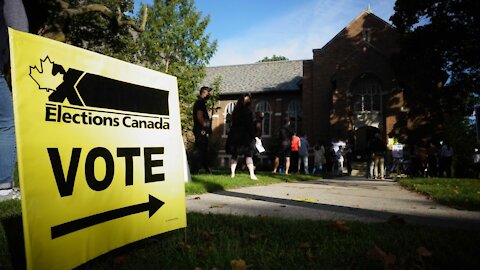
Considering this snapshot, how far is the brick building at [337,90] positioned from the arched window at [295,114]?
95 mm

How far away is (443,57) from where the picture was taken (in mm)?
20656

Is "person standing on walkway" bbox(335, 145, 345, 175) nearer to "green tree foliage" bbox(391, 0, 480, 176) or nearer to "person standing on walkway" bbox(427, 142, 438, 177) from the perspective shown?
"person standing on walkway" bbox(427, 142, 438, 177)

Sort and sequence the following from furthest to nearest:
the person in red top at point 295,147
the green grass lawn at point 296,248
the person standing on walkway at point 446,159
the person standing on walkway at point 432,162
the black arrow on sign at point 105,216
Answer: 1. the person standing on walkway at point 432,162
2. the person standing on walkway at point 446,159
3. the person in red top at point 295,147
4. the green grass lawn at point 296,248
5. the black arrow on sign at point 105,216

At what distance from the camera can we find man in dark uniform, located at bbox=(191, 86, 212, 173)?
7.72 metres

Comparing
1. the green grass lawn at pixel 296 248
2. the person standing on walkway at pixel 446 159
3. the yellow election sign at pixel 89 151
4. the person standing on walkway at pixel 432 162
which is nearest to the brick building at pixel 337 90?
the person standing on walkway at pixel 432 162

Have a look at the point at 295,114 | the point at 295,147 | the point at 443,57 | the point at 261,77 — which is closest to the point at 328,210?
the point at 295,147

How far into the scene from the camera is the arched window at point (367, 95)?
27.3 metres

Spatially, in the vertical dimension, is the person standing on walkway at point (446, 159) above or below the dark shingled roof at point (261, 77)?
below

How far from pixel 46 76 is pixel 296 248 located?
1.67 m

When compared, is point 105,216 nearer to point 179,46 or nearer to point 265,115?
point 179,46

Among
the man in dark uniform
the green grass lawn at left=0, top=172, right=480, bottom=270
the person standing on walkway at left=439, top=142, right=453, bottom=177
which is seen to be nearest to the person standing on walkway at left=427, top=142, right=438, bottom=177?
the person standing on walkway at left=439, top=142, right=453, bottom=177

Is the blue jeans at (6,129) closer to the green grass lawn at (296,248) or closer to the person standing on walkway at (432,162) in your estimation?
the green grass lawn at (296,248)

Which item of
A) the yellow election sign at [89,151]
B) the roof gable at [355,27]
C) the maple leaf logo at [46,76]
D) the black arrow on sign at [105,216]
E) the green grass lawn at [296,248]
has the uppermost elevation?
the roof gable at [355,27]

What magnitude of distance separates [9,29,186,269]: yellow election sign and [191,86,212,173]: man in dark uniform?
17.6 ft
